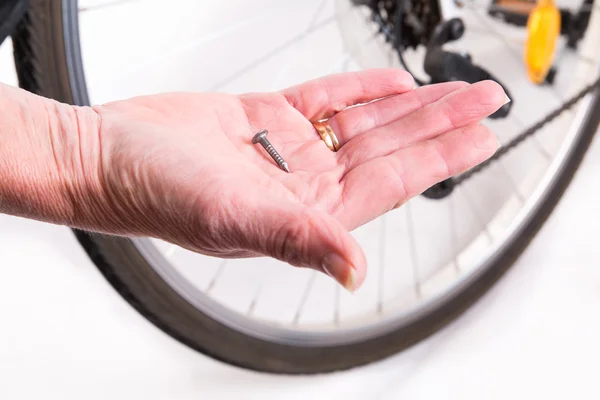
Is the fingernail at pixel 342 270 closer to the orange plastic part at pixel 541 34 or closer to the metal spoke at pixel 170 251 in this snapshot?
the metal spoke at pixel 170 251

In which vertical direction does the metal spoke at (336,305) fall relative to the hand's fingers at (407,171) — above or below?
below

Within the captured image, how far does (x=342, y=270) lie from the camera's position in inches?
13.2

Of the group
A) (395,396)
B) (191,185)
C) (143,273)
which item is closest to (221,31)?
(143,273)

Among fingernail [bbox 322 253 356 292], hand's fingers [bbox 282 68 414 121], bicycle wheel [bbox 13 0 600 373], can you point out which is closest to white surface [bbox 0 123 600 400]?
bicycle wheel [bbox 13 0 600 373]

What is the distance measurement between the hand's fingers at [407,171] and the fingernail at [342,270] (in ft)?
0.37

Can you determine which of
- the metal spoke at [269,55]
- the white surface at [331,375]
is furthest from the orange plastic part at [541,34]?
the metal spoke at [269,55]

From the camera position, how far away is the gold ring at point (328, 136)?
548 millimetres

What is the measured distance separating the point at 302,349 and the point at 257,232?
455 mm

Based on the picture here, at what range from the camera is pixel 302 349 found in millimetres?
784

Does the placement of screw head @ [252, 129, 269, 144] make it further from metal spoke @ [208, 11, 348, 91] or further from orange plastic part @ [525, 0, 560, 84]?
orange plastic part @ [525, 0, 560, 84]

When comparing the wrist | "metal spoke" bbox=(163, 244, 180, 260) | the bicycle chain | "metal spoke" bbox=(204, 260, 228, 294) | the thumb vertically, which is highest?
the wrist

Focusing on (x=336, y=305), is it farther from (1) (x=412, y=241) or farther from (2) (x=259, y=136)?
(2) (x=259, y=136)

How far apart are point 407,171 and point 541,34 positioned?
23.2 inches

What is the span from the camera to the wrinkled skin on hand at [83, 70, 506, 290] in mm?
363
